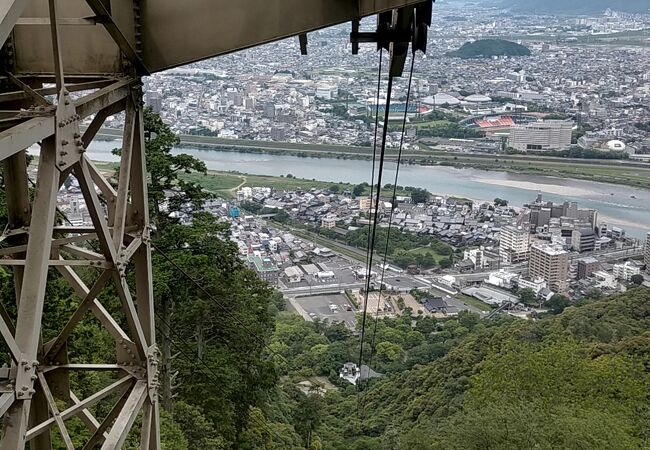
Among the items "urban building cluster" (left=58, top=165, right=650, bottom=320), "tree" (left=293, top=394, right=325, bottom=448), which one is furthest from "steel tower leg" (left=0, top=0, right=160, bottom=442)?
"urban building cluster" (left=58, top=165, right=650, bottom=320)

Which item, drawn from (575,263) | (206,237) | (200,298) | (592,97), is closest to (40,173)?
(206,237)

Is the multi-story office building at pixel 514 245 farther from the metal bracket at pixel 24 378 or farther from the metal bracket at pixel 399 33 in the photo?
the metal bracket at pixel 24 378

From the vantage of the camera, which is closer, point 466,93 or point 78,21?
point 78,21

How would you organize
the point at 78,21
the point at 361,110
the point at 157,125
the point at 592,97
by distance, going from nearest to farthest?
the point at 78,21 < the point at 157,125 < the point at 361,110 < the point at 592,97

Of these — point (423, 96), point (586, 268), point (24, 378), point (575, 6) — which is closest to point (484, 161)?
point (423, 96)

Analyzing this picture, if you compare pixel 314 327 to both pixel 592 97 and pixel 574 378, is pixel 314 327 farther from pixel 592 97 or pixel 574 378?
pixel 592 97

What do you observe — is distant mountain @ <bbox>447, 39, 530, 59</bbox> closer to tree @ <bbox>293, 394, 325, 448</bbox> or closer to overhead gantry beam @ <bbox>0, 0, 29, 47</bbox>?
tree @ <bbox>293, 394, 325, 448</bbox>
